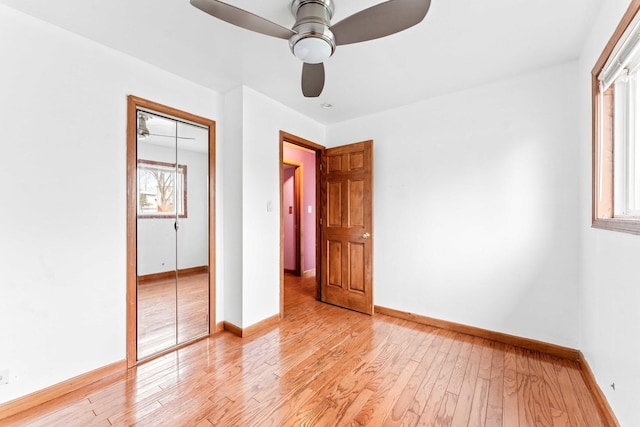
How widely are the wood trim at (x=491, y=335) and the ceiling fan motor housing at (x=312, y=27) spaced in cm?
271

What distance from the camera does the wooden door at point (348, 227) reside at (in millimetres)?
3156

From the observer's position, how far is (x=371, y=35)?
1498 millimetres

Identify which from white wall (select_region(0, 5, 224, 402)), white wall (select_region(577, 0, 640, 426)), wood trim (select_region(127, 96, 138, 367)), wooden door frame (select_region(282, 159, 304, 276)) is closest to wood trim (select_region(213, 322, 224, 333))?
wood trim (select_region(127, 96, 138, 367))

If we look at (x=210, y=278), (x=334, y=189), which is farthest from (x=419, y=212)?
(x=210, y=278)

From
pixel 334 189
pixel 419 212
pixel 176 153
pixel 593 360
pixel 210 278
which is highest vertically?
pixel 176 153

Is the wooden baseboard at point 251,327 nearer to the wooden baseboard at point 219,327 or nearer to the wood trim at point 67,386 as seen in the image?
the wooden baseboard at point 219,327

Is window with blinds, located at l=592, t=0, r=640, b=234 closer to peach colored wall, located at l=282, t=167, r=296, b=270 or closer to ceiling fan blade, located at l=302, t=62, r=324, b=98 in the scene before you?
ceiling fan blade, located at l=302, t=62, r=324, b=98

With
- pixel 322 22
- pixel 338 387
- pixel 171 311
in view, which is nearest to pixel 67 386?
pixel 171 311

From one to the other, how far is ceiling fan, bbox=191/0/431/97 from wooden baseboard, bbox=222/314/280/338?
2.39 metres

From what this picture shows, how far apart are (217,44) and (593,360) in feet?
11.3

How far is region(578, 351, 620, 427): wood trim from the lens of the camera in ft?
4.87

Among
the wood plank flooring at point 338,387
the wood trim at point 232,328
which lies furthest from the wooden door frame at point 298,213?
the wood plank flooring at point 338,387

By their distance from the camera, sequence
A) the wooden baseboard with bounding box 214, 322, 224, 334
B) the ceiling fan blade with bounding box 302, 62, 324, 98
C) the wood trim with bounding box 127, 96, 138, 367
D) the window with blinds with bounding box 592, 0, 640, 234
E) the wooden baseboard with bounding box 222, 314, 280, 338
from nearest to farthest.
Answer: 1. the window with blinds with bounding box 592, 0, 640, 234
2. the ceiling fan blade with bounding box 302, 62, 324, 98
3. the wood trim with bounding box 127, 96, 138, 367
4. the wooden baseboard with bounding box 222, 314, 280, 338
5. the wooden baseboard with bounding box 214, 322, 224, 334

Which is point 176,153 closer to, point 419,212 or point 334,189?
point 334,189
